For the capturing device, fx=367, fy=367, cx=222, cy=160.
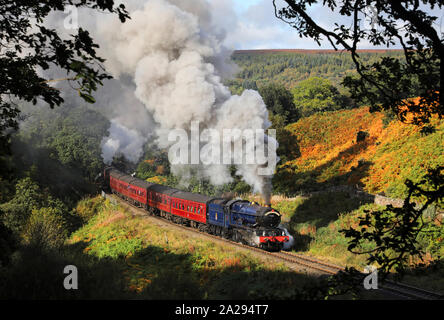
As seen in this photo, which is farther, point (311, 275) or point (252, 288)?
point (311, 275)

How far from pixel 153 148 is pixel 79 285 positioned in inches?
1752

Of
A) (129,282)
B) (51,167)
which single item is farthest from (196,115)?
(51,167)

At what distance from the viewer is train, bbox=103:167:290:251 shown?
18422 mm

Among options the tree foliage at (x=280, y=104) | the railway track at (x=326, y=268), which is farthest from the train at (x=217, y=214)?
the tree foliage at (x=280, y=104)

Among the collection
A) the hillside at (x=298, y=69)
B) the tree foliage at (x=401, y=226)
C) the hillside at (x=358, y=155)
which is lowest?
the tree foliage at (x=401, y=226)

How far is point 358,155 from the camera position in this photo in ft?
116

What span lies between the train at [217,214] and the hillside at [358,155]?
9.63 metres

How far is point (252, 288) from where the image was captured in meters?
12.2

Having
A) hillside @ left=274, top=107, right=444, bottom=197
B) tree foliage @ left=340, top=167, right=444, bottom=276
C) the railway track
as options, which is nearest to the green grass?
the railway track

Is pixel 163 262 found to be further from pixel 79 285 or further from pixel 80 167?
pixel 80 167

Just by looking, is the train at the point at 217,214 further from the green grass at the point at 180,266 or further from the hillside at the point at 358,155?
the hillside at the point at 358,155

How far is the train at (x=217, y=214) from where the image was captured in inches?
725

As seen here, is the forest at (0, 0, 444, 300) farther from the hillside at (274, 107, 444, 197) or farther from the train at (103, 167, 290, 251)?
the train at (103, 167, 290, 251)

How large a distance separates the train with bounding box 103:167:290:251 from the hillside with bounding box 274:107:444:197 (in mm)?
9630
